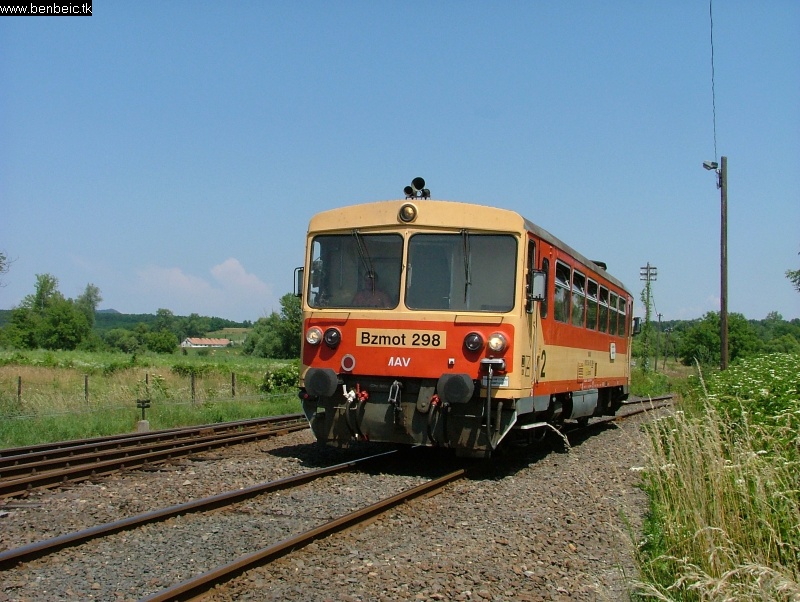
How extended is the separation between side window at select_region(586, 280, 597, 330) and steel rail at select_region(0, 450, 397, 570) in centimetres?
516

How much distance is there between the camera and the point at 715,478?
16.2ft

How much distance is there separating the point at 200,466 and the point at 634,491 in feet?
16.9

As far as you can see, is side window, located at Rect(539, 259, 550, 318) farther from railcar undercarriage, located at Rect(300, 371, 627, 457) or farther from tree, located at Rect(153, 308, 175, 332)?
tree, located at Rect(153, 308, 175, 332)

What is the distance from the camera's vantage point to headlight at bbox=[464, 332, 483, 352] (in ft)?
29.4

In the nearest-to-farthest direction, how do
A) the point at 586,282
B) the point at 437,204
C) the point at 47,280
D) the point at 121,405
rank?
the point at 437,204 < the point at 586,282 < the point at 121,405 < the point at 47,280

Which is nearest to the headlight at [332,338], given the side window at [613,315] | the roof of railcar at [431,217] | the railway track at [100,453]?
the roof of railcar at [431,217]

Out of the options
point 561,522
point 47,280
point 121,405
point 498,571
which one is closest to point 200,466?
point 561,522

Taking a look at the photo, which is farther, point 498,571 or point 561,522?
point 561,522

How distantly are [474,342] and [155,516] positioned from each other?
3960 mm

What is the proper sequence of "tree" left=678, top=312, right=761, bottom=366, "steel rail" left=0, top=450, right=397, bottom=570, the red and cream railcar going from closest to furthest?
"steel rail" left=0, top=450, right=397, bottom=570 < the red and cream railcar < "tree" left=678, top=312, right=761, bottom=366

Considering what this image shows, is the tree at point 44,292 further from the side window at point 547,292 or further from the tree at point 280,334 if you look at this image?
the side window at point 547,292

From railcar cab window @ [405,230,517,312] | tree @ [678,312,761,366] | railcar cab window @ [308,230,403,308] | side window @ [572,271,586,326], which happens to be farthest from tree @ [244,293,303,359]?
railcar cab window @ [405,230,517,312]

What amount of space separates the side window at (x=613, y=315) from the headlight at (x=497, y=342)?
665 centimetres

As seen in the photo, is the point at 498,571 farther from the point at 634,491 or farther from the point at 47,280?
the point at 47,280
